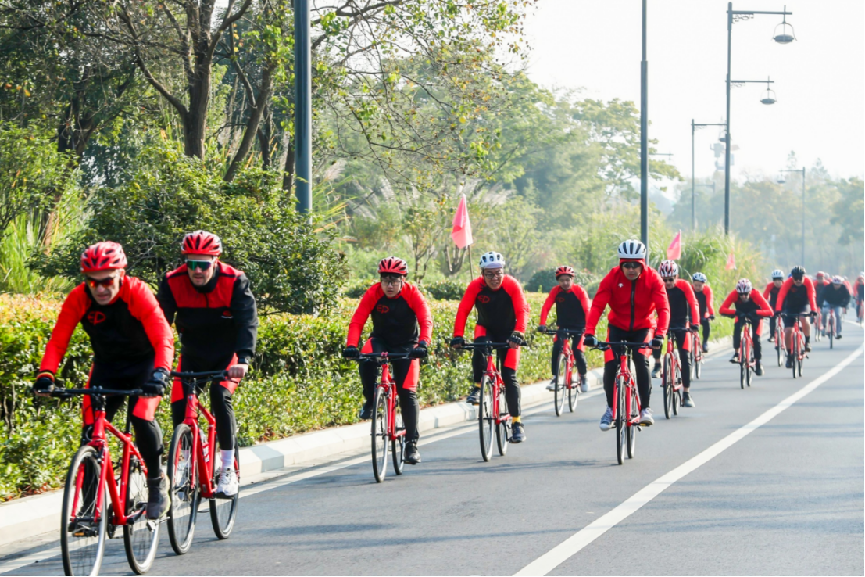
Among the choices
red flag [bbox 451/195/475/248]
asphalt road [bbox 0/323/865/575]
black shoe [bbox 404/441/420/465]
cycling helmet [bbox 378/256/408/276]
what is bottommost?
asphalt road [bbox 0/323/865/575]

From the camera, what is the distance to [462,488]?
9.34 metres

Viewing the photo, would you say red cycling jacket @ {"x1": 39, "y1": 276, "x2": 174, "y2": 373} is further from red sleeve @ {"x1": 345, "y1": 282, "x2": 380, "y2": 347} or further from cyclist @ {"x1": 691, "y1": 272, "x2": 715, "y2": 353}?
cyclist @ {"x1": 691, "y1": 272, "x2": 715, "y2": 353}

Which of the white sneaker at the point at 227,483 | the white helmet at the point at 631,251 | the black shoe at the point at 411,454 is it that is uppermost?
the white helmet at the point at 631,251

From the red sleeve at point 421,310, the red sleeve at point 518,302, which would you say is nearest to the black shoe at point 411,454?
the red sleeve at point 421,310

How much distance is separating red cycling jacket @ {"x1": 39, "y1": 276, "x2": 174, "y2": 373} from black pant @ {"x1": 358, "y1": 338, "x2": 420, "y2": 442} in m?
3.71

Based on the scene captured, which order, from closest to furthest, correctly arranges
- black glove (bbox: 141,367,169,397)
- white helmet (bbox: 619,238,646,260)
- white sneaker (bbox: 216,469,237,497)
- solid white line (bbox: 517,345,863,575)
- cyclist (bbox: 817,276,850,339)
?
black glove (bbox: 141,367,169,397), solid white line (bbox: 517,345,863,575), white sneaker (bbox: 216,469,237,497), white helmet (bbox: 619,238,646,260), cyclist (bbox: 817,276,850,339)

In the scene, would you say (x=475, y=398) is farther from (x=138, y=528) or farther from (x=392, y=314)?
(x=138, y=528)

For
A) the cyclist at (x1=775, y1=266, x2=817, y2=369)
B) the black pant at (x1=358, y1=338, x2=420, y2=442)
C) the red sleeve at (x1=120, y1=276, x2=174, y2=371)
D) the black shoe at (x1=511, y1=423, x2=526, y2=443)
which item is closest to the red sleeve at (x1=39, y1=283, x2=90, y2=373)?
the red sleeve at (x1=120, y1=276, x2=174, y2=371)

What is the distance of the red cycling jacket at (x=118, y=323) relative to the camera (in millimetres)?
6297

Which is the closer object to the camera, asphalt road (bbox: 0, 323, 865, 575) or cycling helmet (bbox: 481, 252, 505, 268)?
asphalt road (bbox: 0, 323, 865, 575)

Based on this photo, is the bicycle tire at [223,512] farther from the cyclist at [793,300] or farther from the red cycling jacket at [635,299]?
the cyclist at [793,300]

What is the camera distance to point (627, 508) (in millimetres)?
8422

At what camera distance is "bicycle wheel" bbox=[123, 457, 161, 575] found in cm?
631

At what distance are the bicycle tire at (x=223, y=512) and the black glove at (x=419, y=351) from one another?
247 centimetres
